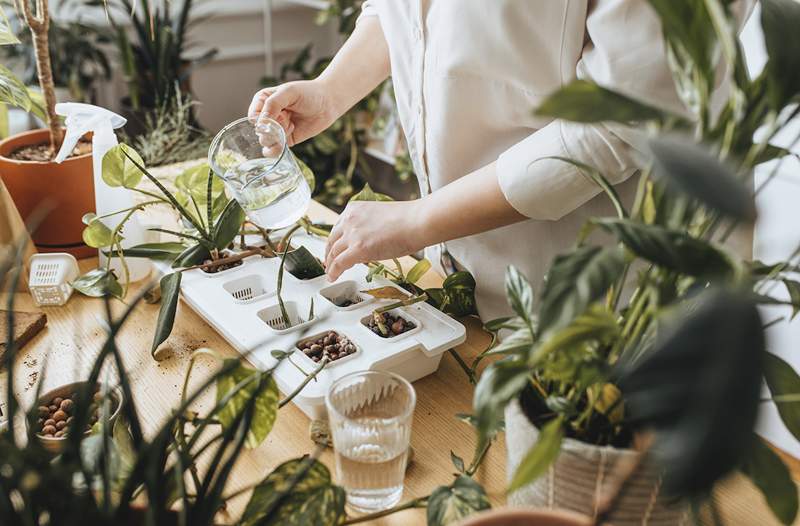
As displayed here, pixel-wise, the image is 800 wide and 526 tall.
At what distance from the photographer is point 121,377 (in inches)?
20.3

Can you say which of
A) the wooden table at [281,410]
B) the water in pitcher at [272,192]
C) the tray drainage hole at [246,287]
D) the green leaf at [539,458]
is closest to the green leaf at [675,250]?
the green leaf at [539,458]

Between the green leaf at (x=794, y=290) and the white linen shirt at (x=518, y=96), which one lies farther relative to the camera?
the white linen shirt at (x=518, y=96)

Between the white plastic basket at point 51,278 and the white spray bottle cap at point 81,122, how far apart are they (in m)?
0.16

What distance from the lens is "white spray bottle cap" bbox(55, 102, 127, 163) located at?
1.11 meters

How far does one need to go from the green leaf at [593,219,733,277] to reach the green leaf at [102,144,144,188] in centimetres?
82

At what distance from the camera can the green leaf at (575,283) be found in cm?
44

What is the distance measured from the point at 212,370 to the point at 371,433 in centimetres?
34

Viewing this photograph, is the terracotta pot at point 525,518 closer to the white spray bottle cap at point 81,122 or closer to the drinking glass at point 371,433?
the drinking glass at point 371,433

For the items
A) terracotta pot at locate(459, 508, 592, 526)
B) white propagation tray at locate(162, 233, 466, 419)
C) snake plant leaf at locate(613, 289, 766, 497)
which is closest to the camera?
snake plant leaf at locate(613, 289, 766, 497)

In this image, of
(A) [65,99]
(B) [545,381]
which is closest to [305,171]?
(B) [545,381]

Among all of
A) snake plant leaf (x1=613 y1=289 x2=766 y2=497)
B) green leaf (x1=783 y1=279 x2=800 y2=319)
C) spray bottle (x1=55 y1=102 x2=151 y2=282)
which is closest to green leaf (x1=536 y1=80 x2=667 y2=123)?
snake plant leaf (x1=613 y1=289 x2=766 y2=497)

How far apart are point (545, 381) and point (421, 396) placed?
30 cm

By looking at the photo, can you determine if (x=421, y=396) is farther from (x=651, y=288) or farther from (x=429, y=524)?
(x=651, y=288)

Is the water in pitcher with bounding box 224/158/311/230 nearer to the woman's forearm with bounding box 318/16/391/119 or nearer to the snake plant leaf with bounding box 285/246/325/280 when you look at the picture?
the snake plant leaf with bounding box 285/246/325/280
